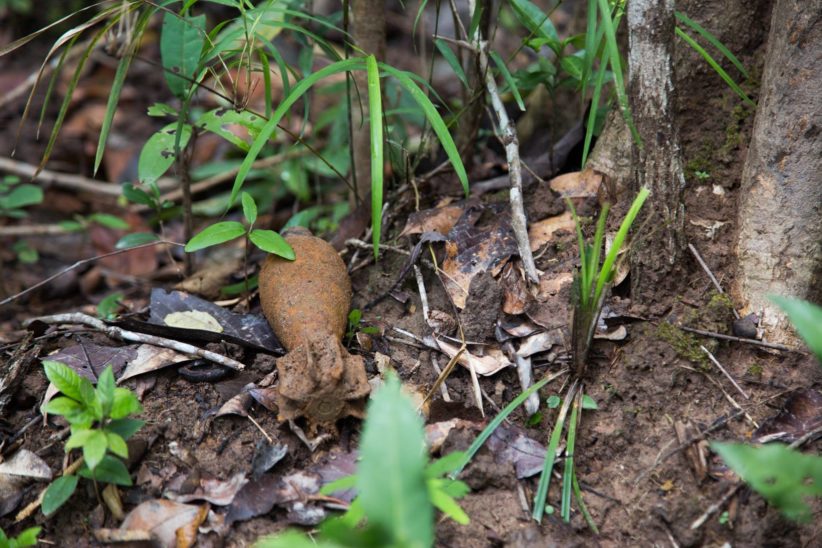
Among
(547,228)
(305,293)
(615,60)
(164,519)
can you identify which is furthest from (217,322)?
(615,60)

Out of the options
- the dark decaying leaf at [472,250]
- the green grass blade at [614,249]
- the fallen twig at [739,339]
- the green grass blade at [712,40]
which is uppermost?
the green grass blade at [712,40]

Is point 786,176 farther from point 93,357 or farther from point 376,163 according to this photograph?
point 93,357

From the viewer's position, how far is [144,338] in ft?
6.75

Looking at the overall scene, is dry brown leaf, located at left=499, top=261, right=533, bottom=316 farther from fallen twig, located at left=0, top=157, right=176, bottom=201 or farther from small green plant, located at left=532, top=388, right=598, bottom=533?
fallen twig, located at left=0, top=157, right=176, bottom=201

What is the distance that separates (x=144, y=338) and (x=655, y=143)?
1.60 meters

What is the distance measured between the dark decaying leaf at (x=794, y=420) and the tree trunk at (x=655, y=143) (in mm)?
446

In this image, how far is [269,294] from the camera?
2.08 meters

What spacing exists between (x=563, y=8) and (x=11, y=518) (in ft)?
17.3

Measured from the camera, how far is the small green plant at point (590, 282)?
1.63 meters

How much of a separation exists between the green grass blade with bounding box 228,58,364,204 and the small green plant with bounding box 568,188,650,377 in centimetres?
74

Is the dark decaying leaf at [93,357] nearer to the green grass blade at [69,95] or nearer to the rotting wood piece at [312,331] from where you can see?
the rotting wood piece at [312,331]

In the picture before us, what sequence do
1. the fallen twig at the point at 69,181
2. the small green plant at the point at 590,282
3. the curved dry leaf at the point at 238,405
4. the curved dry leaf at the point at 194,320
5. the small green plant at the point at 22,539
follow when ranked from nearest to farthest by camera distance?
the small green plant at the point at 22,539
the small green plant at the point at 590,282
the curved dry leaf at the point at 238,405
the curved dry leaf at the point at 194,320
the fallen twig at the point at 69,181

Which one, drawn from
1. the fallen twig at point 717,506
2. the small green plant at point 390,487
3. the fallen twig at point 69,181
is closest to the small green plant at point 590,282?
the fallen twig at point 717,506

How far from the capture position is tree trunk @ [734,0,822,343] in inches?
70.1
